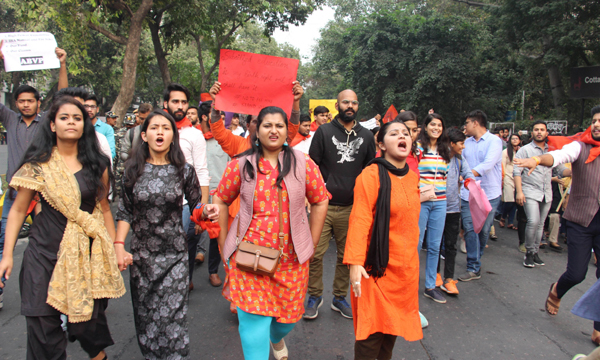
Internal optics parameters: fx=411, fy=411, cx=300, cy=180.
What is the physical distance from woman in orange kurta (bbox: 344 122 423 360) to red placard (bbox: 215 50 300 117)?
56.4 inches

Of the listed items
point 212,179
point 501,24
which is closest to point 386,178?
point 212,179

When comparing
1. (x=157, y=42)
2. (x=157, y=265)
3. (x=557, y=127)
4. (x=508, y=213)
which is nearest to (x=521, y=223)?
(x=508, y=213)

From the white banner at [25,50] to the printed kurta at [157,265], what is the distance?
8.22 ft

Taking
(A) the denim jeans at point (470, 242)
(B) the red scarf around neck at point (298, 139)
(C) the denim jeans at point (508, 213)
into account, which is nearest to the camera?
(A) the denim jeans at point (470, 242)

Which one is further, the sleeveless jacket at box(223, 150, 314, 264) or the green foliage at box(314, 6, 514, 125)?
the green foliage at box(314, 6, 514, 125)

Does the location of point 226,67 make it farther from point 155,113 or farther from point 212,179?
point 212,179

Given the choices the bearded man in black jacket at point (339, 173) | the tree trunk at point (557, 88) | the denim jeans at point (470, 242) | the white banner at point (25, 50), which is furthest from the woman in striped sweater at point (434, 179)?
the tree trunk at point (557, 88)

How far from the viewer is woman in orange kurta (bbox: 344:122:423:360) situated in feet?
8.84

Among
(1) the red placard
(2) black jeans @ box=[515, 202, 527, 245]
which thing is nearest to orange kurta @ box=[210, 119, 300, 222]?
(1) the red placard

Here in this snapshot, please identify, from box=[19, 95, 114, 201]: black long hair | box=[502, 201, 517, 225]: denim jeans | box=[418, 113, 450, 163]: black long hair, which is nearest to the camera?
box=[19, 95, 114, 201]: black long hair

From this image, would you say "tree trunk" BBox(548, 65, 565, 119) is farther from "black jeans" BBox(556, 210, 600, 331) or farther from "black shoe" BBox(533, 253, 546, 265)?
"black jeans" BBox(556, 210, 600, 331)

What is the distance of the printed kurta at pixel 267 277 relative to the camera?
2689 mm

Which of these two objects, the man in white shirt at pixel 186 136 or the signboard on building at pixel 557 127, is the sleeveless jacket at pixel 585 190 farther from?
the signboard on building at pixel 557 127

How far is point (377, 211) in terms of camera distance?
2.73m
